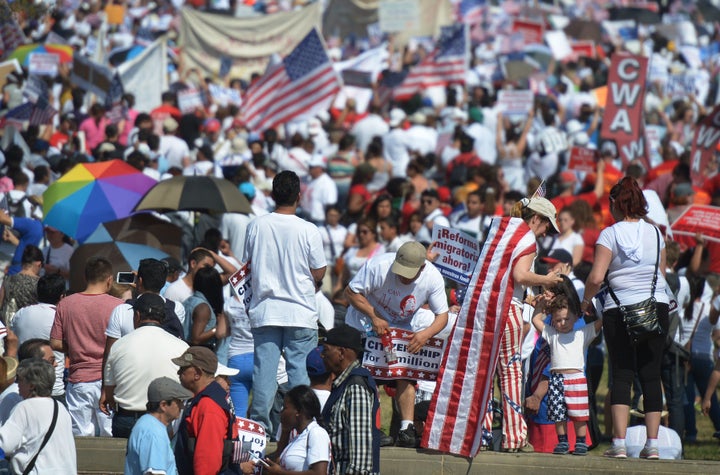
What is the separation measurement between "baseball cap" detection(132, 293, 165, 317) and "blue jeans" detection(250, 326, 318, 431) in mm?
848

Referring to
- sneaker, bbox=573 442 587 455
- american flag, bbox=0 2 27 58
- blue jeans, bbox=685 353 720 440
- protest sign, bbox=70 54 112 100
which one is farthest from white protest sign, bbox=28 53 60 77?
sneaker, bbox=573 442 587 455

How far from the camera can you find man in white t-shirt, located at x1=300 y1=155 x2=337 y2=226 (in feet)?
57.4

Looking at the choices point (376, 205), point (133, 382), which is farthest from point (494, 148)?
point (133, 382)

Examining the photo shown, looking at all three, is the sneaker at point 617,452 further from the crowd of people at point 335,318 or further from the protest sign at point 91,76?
the protest sign at point 91,76

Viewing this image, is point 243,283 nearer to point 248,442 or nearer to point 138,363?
point 138,363

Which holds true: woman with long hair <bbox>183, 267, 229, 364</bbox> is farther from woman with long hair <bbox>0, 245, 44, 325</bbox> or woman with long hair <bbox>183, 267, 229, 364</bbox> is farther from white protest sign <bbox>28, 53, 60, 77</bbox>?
white protest sign <bbox>28, 53, 60, 77</bbox>

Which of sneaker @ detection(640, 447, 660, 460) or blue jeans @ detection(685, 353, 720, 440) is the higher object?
sneaker @ detection(640, 447, 660, 460)

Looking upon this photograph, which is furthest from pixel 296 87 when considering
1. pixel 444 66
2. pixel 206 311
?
pixel 206 311

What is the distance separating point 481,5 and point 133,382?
30.0 m

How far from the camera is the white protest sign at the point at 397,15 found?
2966cm

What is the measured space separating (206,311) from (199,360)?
2.70 metres

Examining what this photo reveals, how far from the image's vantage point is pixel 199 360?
850cm

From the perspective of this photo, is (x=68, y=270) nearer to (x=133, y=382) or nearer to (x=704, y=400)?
(x=133, y=382)

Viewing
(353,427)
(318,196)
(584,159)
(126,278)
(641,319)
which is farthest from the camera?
(318,196)
